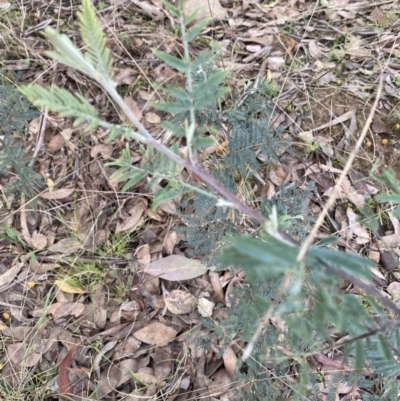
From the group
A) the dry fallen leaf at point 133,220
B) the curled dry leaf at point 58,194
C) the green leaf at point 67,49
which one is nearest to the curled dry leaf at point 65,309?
the dry fallen leaf at point 133,220

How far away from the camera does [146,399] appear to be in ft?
5.08

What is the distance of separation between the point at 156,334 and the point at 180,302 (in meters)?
0.14

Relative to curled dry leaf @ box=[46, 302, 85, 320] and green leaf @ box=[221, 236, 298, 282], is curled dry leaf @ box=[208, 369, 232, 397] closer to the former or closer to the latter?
curled dry leaf @ box=[46, 302, 85, 320]

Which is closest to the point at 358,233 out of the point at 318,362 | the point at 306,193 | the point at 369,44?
the point at 306,193

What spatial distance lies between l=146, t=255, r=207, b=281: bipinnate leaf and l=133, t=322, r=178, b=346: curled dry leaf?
0.17 meters

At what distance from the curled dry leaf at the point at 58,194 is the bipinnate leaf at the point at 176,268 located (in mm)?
438

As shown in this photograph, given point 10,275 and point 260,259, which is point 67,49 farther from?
point 10,275

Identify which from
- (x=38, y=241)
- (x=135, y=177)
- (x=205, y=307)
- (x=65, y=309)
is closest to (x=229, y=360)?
(x=205, y=307)

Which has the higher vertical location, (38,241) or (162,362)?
(38,241)

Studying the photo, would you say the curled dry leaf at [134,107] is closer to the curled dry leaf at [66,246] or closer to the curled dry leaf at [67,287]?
the curled dry leaf at [66,246]

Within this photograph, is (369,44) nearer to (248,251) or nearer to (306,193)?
(306,193)

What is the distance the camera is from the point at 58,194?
71.4 inches

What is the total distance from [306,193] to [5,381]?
118cm

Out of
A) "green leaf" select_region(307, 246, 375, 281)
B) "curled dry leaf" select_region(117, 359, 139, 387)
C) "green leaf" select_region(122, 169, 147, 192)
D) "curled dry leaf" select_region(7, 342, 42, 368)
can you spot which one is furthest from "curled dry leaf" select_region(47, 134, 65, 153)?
"green leaf" select_region(307, 246, 375, 281)
